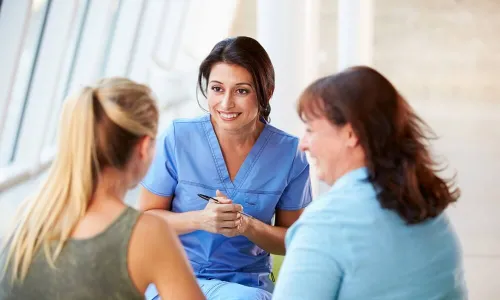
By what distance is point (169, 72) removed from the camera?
6965 mm

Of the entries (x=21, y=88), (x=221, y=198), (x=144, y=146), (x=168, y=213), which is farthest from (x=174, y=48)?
(x=144, y=146)

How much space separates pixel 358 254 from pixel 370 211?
0.27 feet

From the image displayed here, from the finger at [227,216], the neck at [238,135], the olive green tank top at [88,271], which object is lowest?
the olive green tank top at [88,271]

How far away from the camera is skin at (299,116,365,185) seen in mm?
1506

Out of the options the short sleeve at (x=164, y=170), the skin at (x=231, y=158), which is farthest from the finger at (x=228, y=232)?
the short sleeve at (x=164, y=170)

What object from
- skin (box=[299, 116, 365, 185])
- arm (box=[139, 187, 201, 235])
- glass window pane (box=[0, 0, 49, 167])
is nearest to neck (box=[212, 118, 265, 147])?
arm (box=[139, 187, 201, 235])

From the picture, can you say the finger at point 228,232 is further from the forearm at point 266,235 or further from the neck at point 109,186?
the neck at point 109,186

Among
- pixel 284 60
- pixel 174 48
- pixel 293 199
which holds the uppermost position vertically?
pixel 174 48

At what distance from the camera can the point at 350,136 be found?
1.50 meters

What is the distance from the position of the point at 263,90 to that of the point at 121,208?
2.91 feet

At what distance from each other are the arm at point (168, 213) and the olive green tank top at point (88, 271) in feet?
2.24

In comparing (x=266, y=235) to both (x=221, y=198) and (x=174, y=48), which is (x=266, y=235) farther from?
(x=174, y=48)

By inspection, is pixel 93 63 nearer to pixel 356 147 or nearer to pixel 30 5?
pixel 30 5

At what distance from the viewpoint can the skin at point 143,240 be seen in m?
1.42
